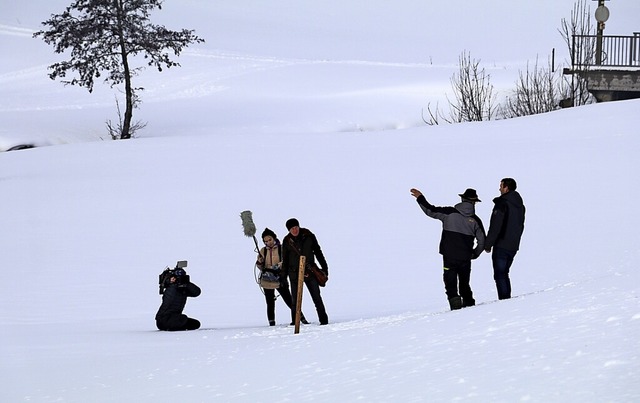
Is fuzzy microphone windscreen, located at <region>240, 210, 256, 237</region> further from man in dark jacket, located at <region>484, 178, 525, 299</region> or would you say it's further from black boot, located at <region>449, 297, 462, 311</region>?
man in dark jacket, located at <region>484, 178, 525, 299</region>

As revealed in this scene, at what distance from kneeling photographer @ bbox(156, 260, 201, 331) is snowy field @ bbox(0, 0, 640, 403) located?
1.28 feet

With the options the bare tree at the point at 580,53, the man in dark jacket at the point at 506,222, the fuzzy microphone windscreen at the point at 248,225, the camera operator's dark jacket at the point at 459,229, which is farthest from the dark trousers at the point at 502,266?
the bare tree at the point at 580,53

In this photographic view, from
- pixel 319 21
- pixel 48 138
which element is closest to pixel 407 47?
pixel 319 21

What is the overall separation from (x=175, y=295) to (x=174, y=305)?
0.16m

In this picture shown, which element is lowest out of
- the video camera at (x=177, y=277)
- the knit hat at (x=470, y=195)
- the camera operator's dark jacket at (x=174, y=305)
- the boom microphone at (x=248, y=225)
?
the camera operator's dark jacket at (x=174, y=305)

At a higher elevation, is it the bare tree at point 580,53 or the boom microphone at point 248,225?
the bare tree at point 580,53

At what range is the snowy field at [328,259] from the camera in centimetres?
983

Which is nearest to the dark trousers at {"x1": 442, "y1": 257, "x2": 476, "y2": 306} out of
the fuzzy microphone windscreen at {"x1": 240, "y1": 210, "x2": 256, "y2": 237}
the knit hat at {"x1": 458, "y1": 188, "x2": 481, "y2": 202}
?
the knit hat at {"x1": 458, "y1": 188, "x2": 481, "y2": 202}

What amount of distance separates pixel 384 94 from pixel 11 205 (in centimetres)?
3760

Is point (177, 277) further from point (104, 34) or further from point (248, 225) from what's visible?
point (104, 34)

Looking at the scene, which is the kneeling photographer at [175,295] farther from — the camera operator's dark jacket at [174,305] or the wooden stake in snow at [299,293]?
the wooden stake in snow at [299,293]

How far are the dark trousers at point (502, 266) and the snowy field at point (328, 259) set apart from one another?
437 mm

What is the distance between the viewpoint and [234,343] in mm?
13391

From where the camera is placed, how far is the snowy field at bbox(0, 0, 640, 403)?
9.83 m
